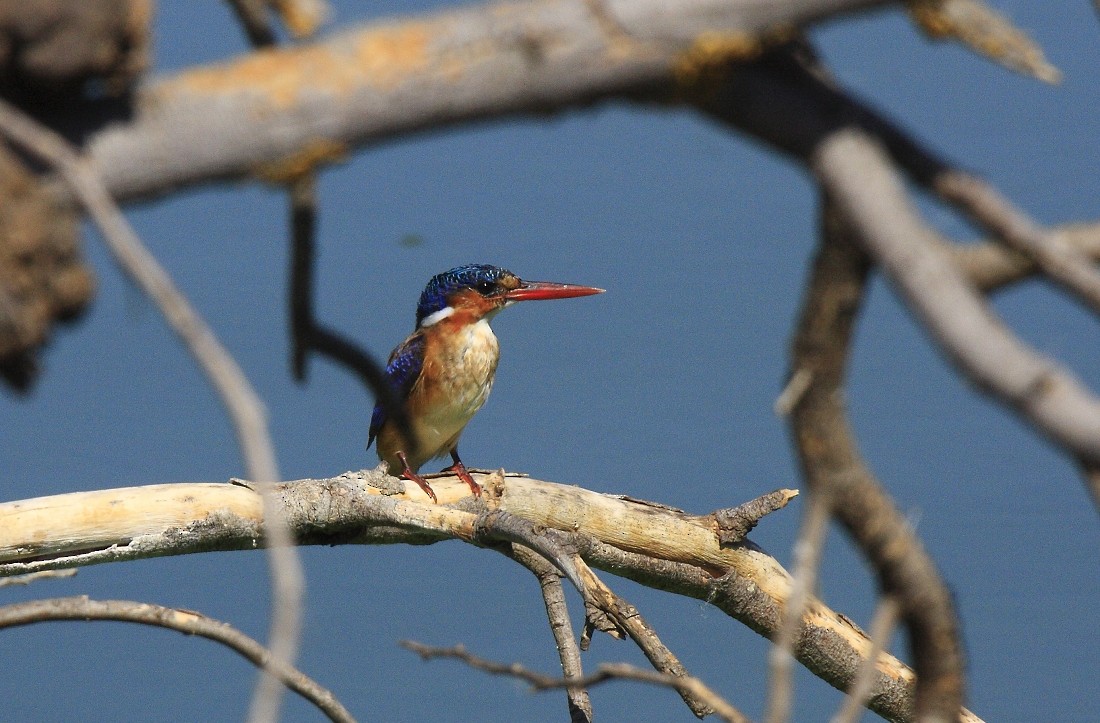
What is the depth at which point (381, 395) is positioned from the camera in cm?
95

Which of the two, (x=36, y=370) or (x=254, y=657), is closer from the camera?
(x=36, y=370)

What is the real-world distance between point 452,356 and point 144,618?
141 cm

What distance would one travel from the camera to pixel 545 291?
10.0 ft

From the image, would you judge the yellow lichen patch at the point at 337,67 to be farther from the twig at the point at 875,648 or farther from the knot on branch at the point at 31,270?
the twig at the point at 875,648

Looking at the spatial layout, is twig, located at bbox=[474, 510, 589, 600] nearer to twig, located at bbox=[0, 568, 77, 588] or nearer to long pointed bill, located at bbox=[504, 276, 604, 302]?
twig, located at bbox=[0, 568, 77, 588]

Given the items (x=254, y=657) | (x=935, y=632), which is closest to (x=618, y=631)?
(x=254, y=657)

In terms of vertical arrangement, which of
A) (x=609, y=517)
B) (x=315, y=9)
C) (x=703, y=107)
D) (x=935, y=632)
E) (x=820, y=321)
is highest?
(x=609, y=517)

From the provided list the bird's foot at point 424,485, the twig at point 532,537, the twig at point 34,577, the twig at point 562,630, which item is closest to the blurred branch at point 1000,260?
the twig at point 532,537

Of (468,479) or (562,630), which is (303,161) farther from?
(468,479)

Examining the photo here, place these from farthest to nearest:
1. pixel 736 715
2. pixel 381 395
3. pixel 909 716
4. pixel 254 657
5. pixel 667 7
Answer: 1. pixel 909 716
2. pixel 254 657
3. pixel 736 715
4. pixel 381 395
5. pixel 667 7

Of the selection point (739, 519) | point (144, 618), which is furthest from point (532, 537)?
point (144, 618)

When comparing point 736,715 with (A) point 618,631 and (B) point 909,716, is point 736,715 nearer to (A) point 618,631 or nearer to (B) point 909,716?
(A) point 618,631

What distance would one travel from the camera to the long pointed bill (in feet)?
9.74

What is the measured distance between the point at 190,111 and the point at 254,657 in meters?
1.02
